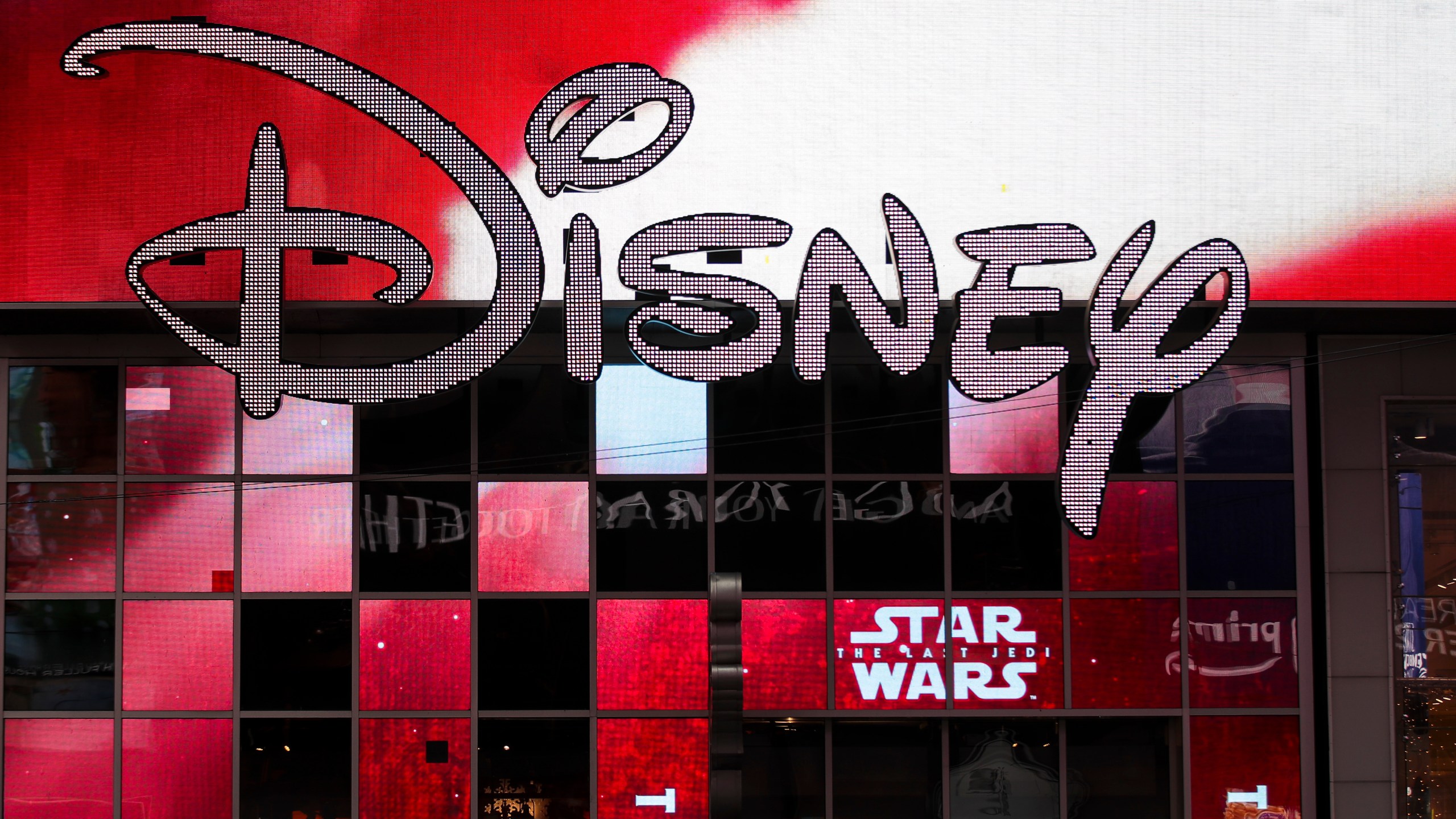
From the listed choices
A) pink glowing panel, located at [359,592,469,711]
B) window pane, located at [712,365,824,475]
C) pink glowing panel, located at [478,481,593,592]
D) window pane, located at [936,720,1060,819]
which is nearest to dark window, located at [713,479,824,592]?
window pane, located at [712,365,824,475]

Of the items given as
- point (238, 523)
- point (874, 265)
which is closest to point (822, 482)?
point (874, 265)

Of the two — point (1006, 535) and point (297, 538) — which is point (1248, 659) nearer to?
point (1006, 535)

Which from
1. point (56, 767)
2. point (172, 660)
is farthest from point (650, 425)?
point (56, 767)

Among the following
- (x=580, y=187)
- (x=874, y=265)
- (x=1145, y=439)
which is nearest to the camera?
(x=580, y=187)

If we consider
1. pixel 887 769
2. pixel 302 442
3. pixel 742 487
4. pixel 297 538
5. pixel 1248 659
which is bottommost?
pixel 887 769

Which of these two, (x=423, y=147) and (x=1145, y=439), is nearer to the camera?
(x=423, y=147)

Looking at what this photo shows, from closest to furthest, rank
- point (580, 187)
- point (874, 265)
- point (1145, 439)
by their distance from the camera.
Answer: point (580, 187)
point (874, 265)
point (1145, 439)

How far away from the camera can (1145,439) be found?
35.2 feet

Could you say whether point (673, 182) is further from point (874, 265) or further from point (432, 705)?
point (432, 705)

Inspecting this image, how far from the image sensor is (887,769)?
Result: 10.7m

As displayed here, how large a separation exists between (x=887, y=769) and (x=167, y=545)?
688 centimetres

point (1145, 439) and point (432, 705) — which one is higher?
point (1145, 439)

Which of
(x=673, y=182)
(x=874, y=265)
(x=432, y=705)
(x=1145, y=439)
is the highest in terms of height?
(x=673, y=182)

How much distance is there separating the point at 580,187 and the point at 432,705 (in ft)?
16.1
